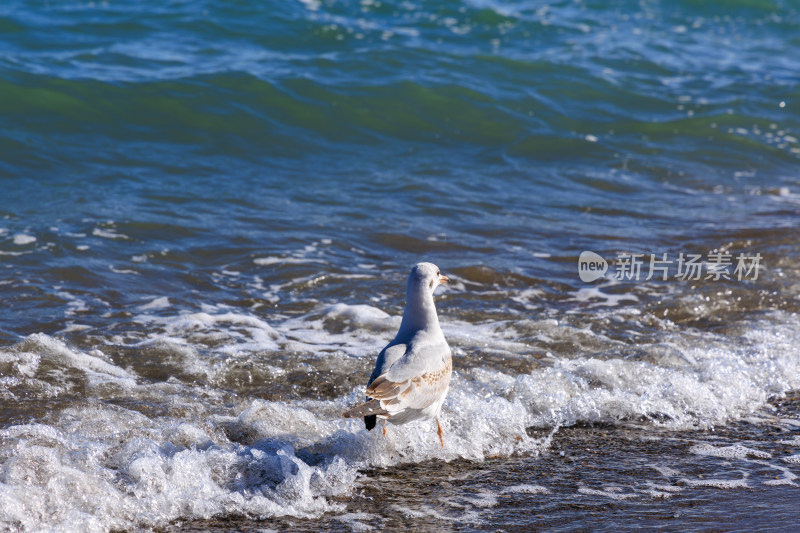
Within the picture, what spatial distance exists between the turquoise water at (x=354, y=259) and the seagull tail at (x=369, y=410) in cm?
45

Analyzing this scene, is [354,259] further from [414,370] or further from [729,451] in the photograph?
[729,451]

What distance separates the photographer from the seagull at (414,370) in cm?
418

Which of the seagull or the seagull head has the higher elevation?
the seagull head

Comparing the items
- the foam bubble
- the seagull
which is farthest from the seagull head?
the foam bubble

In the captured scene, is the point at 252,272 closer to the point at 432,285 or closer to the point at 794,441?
the point at 432,285

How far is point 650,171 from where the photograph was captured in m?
11.6

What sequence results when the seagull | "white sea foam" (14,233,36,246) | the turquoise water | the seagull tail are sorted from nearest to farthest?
the seagull tail
the seagull
the turquoise water
"white sea foam" (14,233,36,246)

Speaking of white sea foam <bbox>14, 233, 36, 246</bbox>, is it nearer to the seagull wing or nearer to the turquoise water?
the turquoise water

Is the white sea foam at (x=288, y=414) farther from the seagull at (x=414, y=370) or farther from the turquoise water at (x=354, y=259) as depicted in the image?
the seagull at (x=414, y=370)

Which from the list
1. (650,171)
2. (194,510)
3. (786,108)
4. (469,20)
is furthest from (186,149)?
(786,108)

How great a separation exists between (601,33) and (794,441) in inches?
616

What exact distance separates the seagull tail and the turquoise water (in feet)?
1.48

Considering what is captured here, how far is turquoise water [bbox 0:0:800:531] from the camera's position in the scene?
172 inches

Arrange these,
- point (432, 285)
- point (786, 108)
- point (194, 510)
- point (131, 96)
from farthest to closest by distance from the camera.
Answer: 1. point (786, 108)
2. point (131, 96)
3. point (432, 285)
4. point (194, 510)
